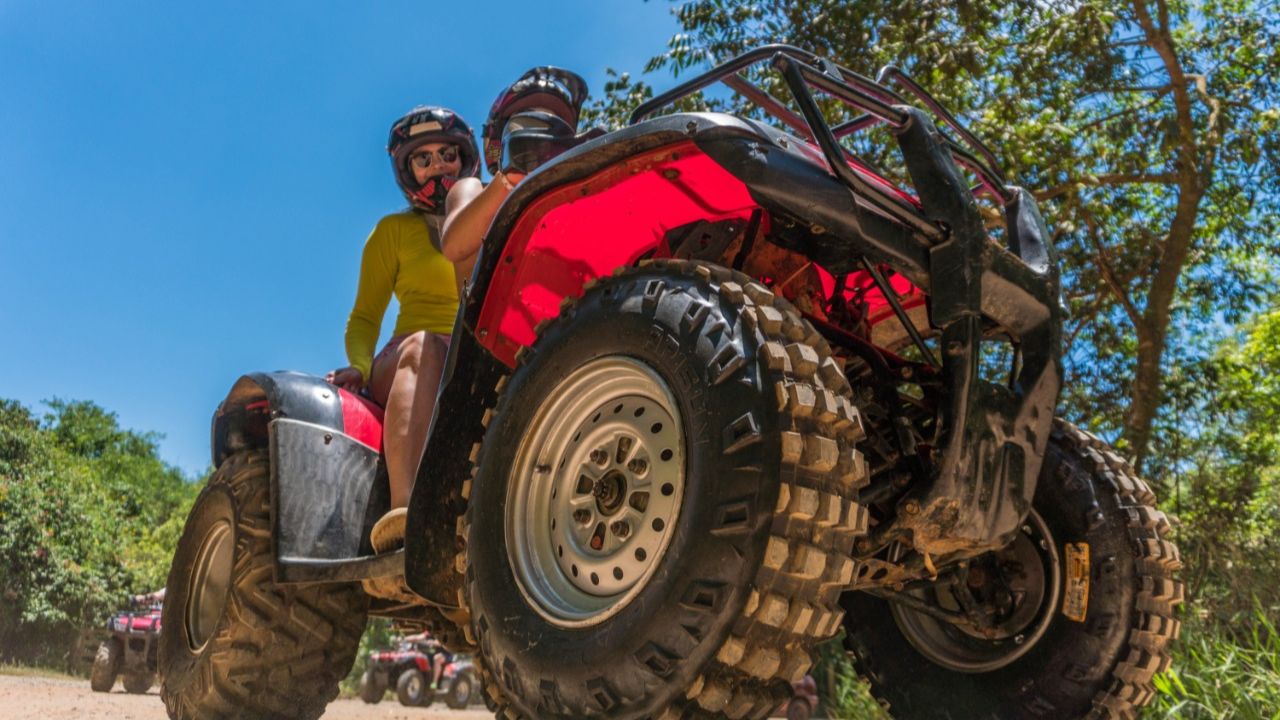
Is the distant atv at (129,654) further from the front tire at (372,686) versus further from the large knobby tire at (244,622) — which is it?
the large knobby tire at (244,622)

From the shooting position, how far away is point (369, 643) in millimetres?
39094

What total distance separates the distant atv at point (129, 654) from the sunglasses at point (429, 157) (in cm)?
1562

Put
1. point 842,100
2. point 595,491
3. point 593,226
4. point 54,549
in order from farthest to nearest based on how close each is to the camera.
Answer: point 54,549 → point 593,226 → point 842,100 → point 595,491

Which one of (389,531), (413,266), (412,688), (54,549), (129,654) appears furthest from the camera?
(54,549)

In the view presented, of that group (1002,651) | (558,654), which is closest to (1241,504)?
(1002,651)

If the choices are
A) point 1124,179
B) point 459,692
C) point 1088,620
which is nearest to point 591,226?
point 1088,620

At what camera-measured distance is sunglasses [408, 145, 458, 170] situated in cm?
416

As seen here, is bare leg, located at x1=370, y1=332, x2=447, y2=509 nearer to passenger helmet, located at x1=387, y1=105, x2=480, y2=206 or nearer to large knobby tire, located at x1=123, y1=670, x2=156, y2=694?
passenger helmet, located at x1=387, y1=105, x2=480, y2=206

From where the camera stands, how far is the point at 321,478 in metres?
3.41

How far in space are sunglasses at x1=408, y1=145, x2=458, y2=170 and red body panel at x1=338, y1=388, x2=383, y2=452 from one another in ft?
3.20

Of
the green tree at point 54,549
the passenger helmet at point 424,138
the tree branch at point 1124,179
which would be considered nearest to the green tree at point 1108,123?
the tree branch at point 1124,179

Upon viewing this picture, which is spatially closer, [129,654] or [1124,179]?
[1124,179]

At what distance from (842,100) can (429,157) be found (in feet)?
6.43

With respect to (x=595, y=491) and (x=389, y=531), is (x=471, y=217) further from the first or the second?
(x=595, y=491)
